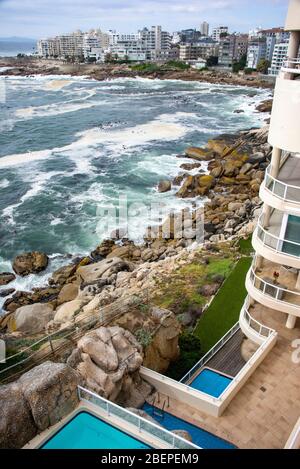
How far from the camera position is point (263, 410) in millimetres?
13812

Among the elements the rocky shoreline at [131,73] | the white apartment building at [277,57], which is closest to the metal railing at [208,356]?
the rocky shoreline at [131,73]

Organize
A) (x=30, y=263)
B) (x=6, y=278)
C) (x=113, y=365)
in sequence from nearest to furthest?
1. (x=113, y=365)
2. (x=6, y=278)
3. (x=30, y=263)

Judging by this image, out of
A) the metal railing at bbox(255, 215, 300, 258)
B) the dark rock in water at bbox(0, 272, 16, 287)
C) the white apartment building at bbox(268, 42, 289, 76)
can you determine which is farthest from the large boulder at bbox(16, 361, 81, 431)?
the white apartment building at bbox(268, 42, 289, 76)

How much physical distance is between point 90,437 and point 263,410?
253 inches

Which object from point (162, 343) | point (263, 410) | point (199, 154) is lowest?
point (199, 154)

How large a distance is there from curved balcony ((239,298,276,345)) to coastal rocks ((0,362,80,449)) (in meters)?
8.24

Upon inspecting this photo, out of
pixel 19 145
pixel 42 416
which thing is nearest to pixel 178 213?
pixel 42 416

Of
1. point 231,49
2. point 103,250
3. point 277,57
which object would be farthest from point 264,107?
point 231,49

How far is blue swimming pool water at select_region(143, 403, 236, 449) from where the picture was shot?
1298 centimetres

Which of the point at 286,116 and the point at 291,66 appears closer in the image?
the point at 286,116

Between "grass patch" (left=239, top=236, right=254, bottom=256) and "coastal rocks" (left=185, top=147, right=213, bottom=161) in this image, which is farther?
"coastal rocks" (left=185, top=147, right=213, bottom=161)

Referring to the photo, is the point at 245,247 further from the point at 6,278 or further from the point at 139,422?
the point at 139,422

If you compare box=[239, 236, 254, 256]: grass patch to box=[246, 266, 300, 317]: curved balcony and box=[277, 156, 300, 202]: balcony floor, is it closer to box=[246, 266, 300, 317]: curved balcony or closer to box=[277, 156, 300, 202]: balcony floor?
box=[246, 266, 300, 317]: curved balcony

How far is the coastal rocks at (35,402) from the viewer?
10.5 metres
